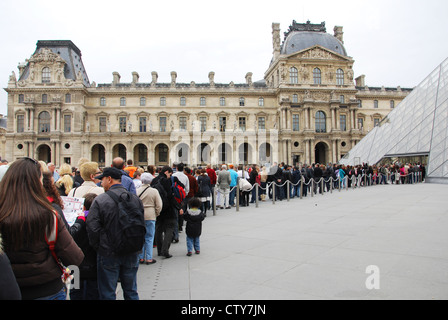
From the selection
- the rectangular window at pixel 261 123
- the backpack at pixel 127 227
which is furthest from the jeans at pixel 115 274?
the rectangular window at pixel 261 123

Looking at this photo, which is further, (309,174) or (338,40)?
(338,40)

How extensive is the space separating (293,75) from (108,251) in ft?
149

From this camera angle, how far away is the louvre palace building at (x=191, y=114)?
143ft

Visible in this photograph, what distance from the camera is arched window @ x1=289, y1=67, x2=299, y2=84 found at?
4578 cm

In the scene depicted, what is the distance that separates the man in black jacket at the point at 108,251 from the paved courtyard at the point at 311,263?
793 millimetres

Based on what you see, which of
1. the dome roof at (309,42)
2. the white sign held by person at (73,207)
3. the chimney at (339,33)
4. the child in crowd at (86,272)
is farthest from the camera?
the chimney at (339,33)

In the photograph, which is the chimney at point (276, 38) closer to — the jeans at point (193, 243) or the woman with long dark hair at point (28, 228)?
the jeans at point (193, 243)

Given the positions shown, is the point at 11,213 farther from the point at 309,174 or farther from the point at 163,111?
the point at 163,111

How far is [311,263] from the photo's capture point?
17.8 ft

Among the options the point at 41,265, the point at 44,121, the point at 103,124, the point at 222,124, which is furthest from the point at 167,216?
the point at 44,121

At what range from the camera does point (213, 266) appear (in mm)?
5582

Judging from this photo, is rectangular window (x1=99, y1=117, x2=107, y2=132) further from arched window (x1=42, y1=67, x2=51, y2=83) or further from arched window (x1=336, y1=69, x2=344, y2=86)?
arched window (x1=336, y1=69, x2=344, y2=86)
